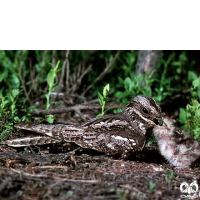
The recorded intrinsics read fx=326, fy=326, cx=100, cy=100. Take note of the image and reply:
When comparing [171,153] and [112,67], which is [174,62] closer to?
[112,67]

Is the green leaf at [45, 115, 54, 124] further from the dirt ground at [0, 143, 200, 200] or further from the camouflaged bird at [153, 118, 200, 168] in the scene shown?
the camouflaged bird at [153, 118, 200, 168]

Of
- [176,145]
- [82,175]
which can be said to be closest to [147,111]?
[176,145]

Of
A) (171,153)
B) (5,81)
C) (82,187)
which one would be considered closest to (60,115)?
(5,81)

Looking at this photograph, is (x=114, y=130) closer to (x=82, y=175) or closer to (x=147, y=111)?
(x=147, y=111)

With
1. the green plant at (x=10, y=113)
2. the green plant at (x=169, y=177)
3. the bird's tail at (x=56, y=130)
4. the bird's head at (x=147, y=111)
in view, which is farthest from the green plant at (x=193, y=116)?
the green plant at (x=10, y=113)

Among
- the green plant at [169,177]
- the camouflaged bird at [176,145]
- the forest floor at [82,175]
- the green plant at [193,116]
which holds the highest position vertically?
the green plant at [193,116]

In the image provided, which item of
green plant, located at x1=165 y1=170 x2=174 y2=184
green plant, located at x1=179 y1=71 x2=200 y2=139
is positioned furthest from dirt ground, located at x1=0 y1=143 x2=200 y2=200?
green plant, located at x1=179 y1=71 x2=200 y2=139

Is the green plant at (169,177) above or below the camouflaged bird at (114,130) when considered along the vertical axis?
below

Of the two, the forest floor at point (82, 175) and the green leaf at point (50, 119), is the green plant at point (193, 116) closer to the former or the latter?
the forest floor at point (82, 175)
